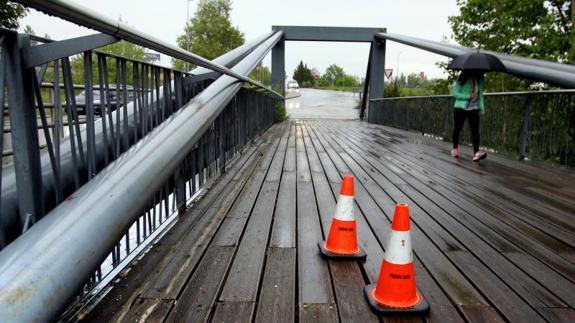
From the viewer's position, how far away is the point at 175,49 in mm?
2463

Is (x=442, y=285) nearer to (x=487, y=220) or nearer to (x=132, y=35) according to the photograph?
(x=487, y=220)

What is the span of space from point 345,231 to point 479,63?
4.94 meters

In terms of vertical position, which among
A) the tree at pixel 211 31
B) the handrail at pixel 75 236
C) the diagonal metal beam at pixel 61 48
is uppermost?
the tree at pixel 211 31

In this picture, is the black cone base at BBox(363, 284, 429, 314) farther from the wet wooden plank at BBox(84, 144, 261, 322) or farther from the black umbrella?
the black umbrella

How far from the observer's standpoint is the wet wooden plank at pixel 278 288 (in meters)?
1.86

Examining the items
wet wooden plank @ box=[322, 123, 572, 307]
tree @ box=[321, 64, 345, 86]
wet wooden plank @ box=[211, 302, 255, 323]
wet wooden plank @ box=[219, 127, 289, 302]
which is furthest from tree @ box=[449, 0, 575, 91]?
tree @ box=[321, 64, 345, 86]

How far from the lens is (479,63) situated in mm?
6383

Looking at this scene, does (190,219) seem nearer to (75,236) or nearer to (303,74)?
→ (75,236)

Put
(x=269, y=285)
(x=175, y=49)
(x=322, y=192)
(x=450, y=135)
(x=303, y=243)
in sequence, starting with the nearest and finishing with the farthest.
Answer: (x=269, y=285)
(x=175, y=49)
(x=303, y=243)
(x=322, y=192)
(x=450, y=135)

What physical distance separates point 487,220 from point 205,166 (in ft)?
8.54

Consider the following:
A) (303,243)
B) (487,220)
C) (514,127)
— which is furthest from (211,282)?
(514,127)

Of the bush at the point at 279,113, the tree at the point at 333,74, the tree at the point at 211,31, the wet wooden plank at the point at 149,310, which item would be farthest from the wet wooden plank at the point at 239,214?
the tree at the point at 333,74

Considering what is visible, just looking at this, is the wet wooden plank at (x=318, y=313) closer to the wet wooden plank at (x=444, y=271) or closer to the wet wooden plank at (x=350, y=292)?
Answer: the wet wooden plank at (x=350, y=292)

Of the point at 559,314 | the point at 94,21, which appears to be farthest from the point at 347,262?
the point at 94,21
